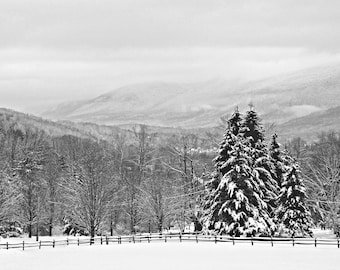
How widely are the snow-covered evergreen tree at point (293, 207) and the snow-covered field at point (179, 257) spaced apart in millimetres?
5661

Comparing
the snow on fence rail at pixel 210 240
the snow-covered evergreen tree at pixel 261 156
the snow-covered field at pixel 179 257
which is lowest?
the snow-covered field at pixel 179 257

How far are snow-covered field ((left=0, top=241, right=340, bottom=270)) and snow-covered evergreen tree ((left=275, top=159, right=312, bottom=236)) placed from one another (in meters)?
5.66

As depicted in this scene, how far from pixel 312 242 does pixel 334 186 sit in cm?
1416

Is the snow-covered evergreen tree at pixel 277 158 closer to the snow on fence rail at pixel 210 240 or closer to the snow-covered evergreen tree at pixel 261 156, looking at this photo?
the snow-covered evergreen tree at pixel 261 156

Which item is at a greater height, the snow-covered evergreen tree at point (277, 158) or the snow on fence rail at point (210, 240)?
the snow-covered evergreen tree at point (277, 158)

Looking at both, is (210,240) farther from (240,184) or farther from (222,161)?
(222,161)

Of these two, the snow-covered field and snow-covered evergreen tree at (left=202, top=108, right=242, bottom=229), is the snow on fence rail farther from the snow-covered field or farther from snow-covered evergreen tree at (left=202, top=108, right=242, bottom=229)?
snow-covered evergreen tree at (left=202, top=108, right=242, bottom=229)

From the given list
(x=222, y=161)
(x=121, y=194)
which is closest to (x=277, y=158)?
(x=222, y=161)

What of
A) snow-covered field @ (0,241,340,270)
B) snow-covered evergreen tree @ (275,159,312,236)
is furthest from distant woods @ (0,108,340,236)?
snow-covered field @ (0,241,340,270)

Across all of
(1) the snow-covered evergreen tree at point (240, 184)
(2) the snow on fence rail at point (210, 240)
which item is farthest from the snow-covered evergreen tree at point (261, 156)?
(2) the snow on fence rail at point (210, 240)

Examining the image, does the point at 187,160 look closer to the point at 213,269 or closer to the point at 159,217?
the point at 159,217

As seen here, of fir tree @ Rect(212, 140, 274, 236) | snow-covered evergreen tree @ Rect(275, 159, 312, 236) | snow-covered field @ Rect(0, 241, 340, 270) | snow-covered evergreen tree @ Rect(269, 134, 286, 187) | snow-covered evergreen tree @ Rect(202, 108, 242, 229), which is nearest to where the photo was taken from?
snow-covered field @ Rect(0, 241, 340, 270)

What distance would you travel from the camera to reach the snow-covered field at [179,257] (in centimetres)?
3722

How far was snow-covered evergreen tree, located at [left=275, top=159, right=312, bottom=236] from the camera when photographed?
50188 millimetres
